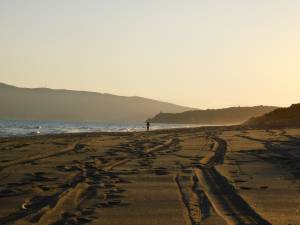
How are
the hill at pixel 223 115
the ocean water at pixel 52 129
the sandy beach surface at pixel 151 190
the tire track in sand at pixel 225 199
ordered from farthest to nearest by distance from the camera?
1. the hill at pixel 223 115
2. the ocean water at pixel 52 129
3. the sandy beach surface at pixel 151 190
4. the tire track in sand at pixel 225 199

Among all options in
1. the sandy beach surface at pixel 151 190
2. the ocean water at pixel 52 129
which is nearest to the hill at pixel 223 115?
the ocean water at pixel 52 129

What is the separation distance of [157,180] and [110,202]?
2096mm

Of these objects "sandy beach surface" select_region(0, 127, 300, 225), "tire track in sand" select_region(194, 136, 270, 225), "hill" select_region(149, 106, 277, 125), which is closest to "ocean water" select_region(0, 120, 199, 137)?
"sandy beach surface" select_region(0, 127, 300, 225)

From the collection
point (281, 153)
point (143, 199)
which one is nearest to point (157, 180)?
point (143, 199)

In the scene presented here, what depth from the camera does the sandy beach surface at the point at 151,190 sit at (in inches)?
234

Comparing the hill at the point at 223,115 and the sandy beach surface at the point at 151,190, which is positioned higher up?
the hill at the point at 223,115

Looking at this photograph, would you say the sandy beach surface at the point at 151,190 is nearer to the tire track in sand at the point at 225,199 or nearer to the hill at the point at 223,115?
the tire track in sand at the point at 225,199

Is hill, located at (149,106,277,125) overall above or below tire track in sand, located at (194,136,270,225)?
above

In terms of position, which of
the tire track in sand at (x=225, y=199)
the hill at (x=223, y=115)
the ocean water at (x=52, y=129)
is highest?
the hill at (x=223, y=115)

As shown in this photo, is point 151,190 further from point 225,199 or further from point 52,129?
point 52,129

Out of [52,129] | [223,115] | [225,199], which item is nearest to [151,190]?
[225,199]

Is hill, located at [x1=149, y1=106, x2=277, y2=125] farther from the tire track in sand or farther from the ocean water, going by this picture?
the tire track in sand

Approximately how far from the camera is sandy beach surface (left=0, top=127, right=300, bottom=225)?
19.5 feet

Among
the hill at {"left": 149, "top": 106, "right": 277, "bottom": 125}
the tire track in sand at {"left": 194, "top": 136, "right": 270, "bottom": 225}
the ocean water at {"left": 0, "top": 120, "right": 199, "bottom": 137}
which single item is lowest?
the tire track in sand at {"left": 194, "top": 136, "right": 270, "bottom": 225}
